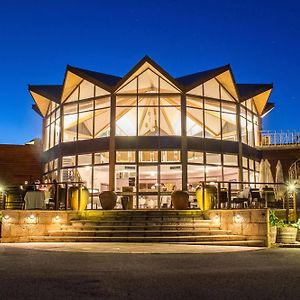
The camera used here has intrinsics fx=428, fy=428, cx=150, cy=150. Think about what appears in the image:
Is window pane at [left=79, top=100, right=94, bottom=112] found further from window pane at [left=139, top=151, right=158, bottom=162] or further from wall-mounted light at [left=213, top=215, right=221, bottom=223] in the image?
wall-mounted light at [left=213, top=215, right=221, bottom=223]

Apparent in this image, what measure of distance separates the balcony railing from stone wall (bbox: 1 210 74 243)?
15.1 meters

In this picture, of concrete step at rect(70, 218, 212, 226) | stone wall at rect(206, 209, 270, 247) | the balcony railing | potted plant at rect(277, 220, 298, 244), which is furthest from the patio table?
the balcony railing

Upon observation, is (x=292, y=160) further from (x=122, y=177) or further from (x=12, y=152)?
(x=12, y=152)

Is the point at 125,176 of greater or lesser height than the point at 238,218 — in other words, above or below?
above

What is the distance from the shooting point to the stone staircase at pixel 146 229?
1223cm

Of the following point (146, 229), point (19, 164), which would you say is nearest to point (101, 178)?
point (19, 164)

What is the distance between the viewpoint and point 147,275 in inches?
245

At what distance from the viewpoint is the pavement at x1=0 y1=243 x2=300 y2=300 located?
4938 mm

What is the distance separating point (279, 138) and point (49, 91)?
44.3 feet

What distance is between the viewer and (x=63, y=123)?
2272 cm

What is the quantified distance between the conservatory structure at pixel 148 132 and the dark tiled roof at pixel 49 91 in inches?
12.2

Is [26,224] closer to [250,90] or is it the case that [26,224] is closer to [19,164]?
[19,164]

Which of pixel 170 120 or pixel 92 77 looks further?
pixel 92 77

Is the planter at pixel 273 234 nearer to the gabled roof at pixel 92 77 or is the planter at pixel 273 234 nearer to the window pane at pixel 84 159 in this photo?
the window pane at pixel 84 159
